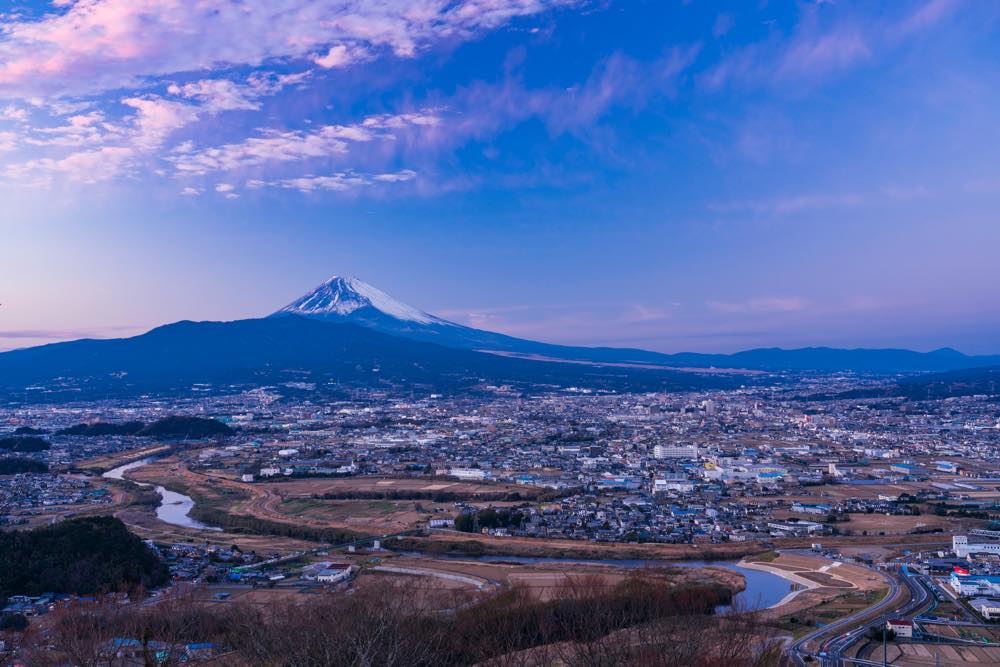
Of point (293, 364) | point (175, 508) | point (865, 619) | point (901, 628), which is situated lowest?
point (175, 508)

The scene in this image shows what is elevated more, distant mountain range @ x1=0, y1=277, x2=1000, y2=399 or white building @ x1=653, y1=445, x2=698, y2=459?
distant mountain range @ x1=0, y1=277, x2=1000, y2=399

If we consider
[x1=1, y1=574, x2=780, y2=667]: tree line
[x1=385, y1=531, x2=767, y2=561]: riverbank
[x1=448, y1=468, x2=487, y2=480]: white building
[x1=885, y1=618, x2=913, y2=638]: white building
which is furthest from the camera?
[x1=448, y1=468, x2=487, y2=480]: white building

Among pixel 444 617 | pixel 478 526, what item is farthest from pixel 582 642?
pixel 478 526

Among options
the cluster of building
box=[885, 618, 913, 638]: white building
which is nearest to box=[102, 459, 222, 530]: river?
the cluster of building

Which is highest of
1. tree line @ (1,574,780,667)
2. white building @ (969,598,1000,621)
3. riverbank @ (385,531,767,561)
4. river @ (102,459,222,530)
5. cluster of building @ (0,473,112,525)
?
tree line @ (1,574,780,667)

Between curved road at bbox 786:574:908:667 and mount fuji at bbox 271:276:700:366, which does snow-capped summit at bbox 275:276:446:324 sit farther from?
curved road at bbox 786:574:908:667

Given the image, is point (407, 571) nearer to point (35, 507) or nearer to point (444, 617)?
point (444, 617)

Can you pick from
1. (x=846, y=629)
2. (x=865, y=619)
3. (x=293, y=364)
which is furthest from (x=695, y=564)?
(x=293, y=364)

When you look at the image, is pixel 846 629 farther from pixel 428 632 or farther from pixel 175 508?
pixel 175 508

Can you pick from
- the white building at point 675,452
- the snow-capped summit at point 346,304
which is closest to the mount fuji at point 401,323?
the snow-capped summit at point 346,304
